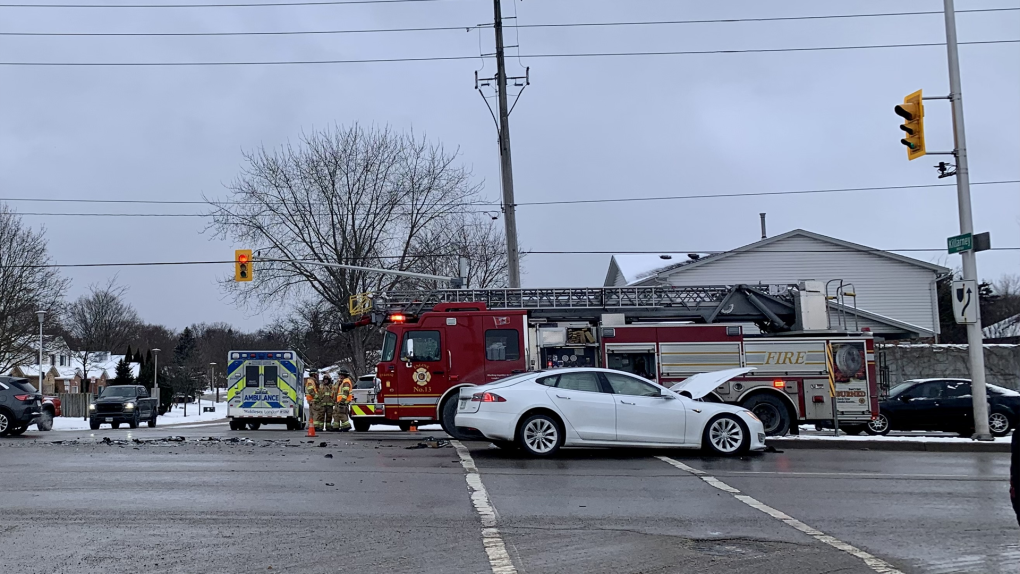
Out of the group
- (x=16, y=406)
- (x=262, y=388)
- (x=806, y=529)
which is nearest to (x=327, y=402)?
(x=262, y=388)

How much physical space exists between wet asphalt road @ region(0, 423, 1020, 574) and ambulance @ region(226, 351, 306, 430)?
1180 cm

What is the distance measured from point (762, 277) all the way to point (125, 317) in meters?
61.3

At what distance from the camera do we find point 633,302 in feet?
66.2

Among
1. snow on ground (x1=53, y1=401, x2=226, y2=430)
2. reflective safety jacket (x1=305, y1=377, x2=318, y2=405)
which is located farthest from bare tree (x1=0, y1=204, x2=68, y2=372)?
reflective safety jacket (x1=305, y1=377, x2=318, y2=405)

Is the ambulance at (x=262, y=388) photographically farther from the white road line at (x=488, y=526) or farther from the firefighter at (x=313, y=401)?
the white road line at (x=488, y=526)

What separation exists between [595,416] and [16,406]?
1439cm

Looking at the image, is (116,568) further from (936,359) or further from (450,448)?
(936,359)

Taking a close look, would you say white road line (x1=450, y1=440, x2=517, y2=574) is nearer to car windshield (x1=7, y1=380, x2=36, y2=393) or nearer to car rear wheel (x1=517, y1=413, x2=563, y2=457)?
car rear wheel (x1=517, y1=413, x2=563, y2=457)

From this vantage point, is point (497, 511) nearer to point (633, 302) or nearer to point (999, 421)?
point (633, 302)

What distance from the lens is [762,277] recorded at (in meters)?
40.9

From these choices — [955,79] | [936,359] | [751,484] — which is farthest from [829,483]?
[936,359]

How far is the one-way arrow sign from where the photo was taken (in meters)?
17.5

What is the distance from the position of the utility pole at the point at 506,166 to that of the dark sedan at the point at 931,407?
369 inches

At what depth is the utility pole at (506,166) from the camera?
82.5ft
